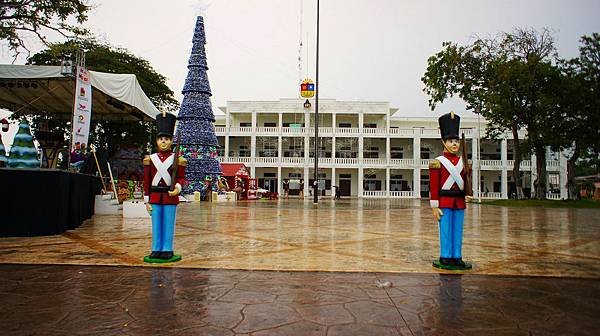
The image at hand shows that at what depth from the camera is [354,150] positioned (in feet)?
141

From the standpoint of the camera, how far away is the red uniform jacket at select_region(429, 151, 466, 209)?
444 centimetres

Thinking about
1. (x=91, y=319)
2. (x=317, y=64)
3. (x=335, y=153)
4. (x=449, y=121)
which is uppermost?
(x=317, y=64)

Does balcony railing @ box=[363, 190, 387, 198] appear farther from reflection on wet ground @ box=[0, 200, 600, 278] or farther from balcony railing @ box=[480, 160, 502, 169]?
reflection on wet ground @ box=[0, 200, 600, 278]

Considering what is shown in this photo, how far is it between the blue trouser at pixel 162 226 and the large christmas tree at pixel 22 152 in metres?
4.12

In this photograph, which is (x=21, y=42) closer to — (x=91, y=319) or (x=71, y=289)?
(x=71, y=289)

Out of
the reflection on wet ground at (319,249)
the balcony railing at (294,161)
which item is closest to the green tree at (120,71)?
→ the balcony railing at (294,161)

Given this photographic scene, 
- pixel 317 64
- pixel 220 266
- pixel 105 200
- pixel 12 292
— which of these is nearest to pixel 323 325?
pixel 220 266

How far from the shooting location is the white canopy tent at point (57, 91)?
9008mm

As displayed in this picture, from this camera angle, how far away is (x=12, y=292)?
3359 mm

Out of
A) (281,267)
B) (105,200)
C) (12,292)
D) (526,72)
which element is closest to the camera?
(12,292)

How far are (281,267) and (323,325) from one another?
185 centimetres

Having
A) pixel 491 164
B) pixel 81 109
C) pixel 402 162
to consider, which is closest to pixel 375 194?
pixel 402 162

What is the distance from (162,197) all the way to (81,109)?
19.8ft

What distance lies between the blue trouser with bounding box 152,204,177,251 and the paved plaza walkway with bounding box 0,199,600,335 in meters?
0.30
